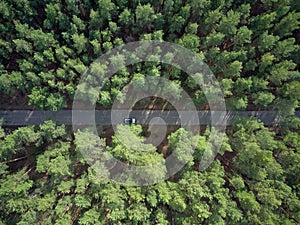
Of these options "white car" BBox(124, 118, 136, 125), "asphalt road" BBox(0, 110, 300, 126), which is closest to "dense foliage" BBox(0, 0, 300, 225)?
"asphalt road" BBox(0, 110, 300, 126)

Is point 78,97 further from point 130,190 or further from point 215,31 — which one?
point 215,31

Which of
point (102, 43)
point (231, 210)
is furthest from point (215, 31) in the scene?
point (231, 210)

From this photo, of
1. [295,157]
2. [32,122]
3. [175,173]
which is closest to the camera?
[295,157]

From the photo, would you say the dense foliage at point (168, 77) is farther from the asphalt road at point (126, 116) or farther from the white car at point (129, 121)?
the white car at point (129, 121)

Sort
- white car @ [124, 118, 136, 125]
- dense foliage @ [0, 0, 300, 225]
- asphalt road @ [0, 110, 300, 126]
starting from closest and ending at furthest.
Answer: dense foliage @ [0, 0, 300, 225] < asphalt road @ [0, 110, 300, 126] < white car @ [124, 118, 136, 125]

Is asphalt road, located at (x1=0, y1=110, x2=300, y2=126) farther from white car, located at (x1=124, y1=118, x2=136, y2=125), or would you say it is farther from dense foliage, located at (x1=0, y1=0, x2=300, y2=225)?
dense foliage, located at (x1=0, y1=0, x2=300, y2=225)

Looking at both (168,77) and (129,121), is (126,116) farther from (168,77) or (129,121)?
(168,77)

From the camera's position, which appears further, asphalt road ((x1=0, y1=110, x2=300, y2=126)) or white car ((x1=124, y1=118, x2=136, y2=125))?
white car ((x1=124, y1=118, x2=136, y2=125))
